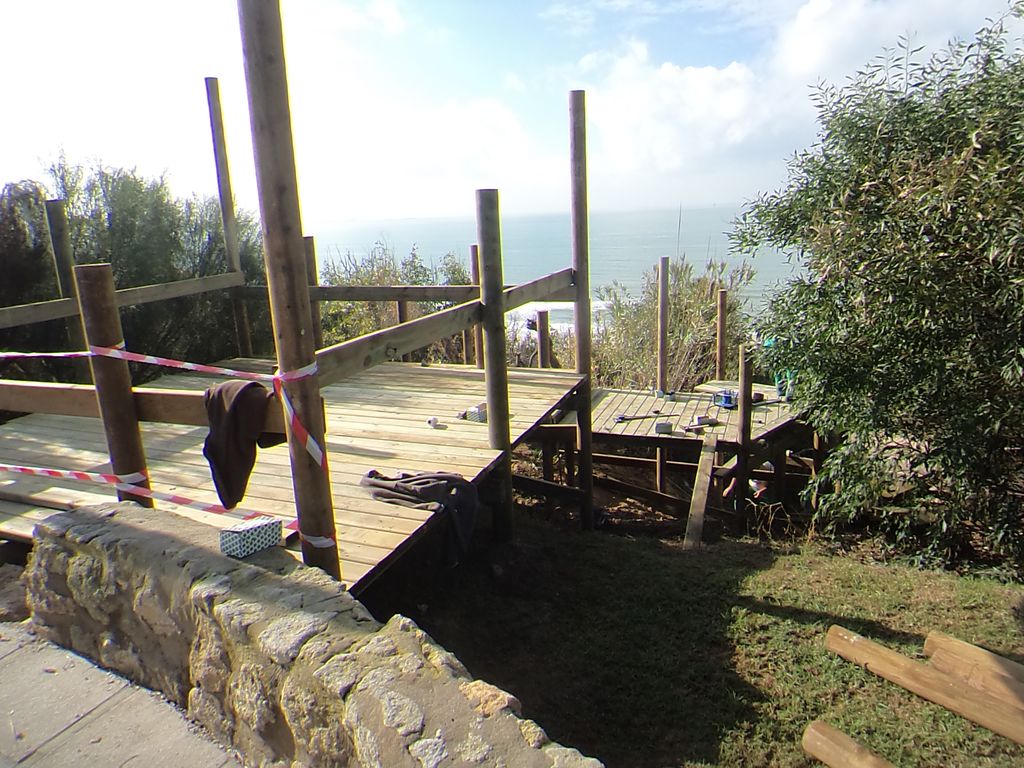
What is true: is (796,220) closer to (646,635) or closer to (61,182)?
(646,635)

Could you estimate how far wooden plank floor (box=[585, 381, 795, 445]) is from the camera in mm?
8562

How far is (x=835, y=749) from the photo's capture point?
10.9ft

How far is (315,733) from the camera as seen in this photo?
74.6 inches

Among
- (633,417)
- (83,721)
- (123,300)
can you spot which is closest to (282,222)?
(83,721)

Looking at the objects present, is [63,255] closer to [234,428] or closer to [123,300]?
[123,300]

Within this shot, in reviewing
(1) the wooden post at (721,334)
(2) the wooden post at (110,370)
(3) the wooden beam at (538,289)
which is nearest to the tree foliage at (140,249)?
(3) the wooden beam at (538,289)

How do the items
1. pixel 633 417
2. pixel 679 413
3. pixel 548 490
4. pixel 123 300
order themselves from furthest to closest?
pixel 679 413
pixel 633 417
pixel 548 490
pixel 123 300

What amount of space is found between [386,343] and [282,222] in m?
1.10

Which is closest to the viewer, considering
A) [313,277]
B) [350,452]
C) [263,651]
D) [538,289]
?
[263,651]

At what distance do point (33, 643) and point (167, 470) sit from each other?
188 centimetres

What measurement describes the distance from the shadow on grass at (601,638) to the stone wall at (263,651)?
178cm

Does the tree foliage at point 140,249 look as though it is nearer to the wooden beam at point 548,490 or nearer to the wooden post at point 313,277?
the wooden post at point 313,277

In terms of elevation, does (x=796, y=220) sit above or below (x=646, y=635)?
above

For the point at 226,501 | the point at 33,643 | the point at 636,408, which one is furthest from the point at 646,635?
the point at 636,408
